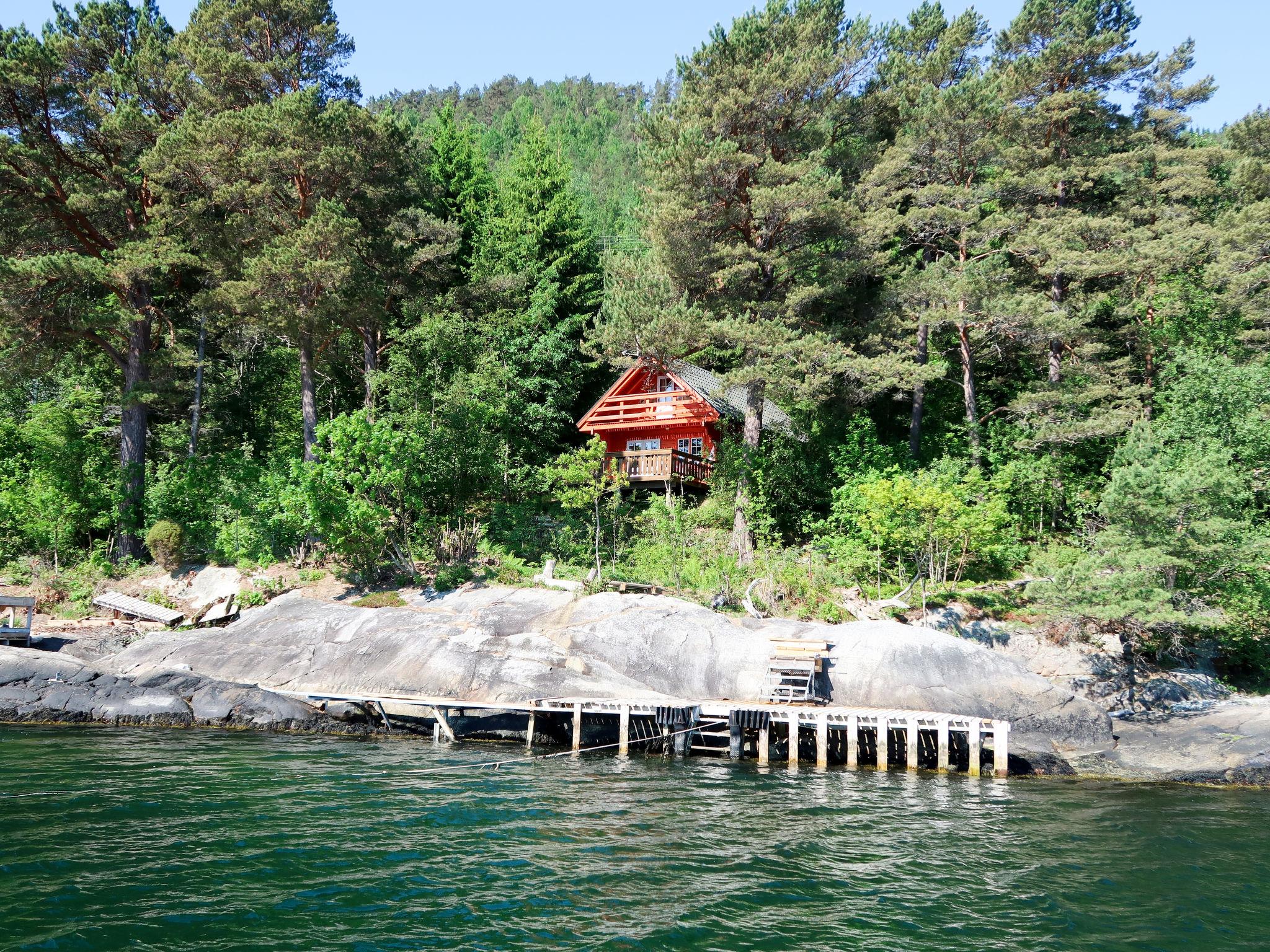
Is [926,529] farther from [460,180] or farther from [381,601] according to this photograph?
[460,180]

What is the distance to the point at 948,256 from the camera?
92.6ft

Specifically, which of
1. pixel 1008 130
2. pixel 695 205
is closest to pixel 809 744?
pixel 695 205

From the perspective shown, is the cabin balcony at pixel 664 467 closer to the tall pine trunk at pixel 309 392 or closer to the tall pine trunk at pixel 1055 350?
the tall pine trunk at pixel 309 392

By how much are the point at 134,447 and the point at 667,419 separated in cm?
2039

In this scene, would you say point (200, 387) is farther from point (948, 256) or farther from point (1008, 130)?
point (1008, 130)

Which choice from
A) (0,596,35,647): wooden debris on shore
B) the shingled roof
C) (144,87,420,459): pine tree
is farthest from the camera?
the shingled roof

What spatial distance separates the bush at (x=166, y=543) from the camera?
1113 inches

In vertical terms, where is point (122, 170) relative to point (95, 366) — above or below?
above

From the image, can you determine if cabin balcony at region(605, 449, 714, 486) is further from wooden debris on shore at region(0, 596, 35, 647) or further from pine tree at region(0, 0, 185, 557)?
wooden debris on shore at region(0, 596, 35, 647)

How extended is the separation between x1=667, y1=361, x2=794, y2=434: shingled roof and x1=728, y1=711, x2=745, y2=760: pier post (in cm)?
1539

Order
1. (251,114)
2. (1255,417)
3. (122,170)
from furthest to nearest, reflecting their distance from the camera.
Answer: (122,170) → (251,114) → (1255,417)

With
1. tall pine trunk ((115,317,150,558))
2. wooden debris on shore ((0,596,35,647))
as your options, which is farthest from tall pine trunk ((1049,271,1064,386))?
wooden debris on shore ((0,596,35,647))

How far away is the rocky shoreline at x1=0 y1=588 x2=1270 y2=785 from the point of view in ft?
60.1

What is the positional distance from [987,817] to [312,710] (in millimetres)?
15987
